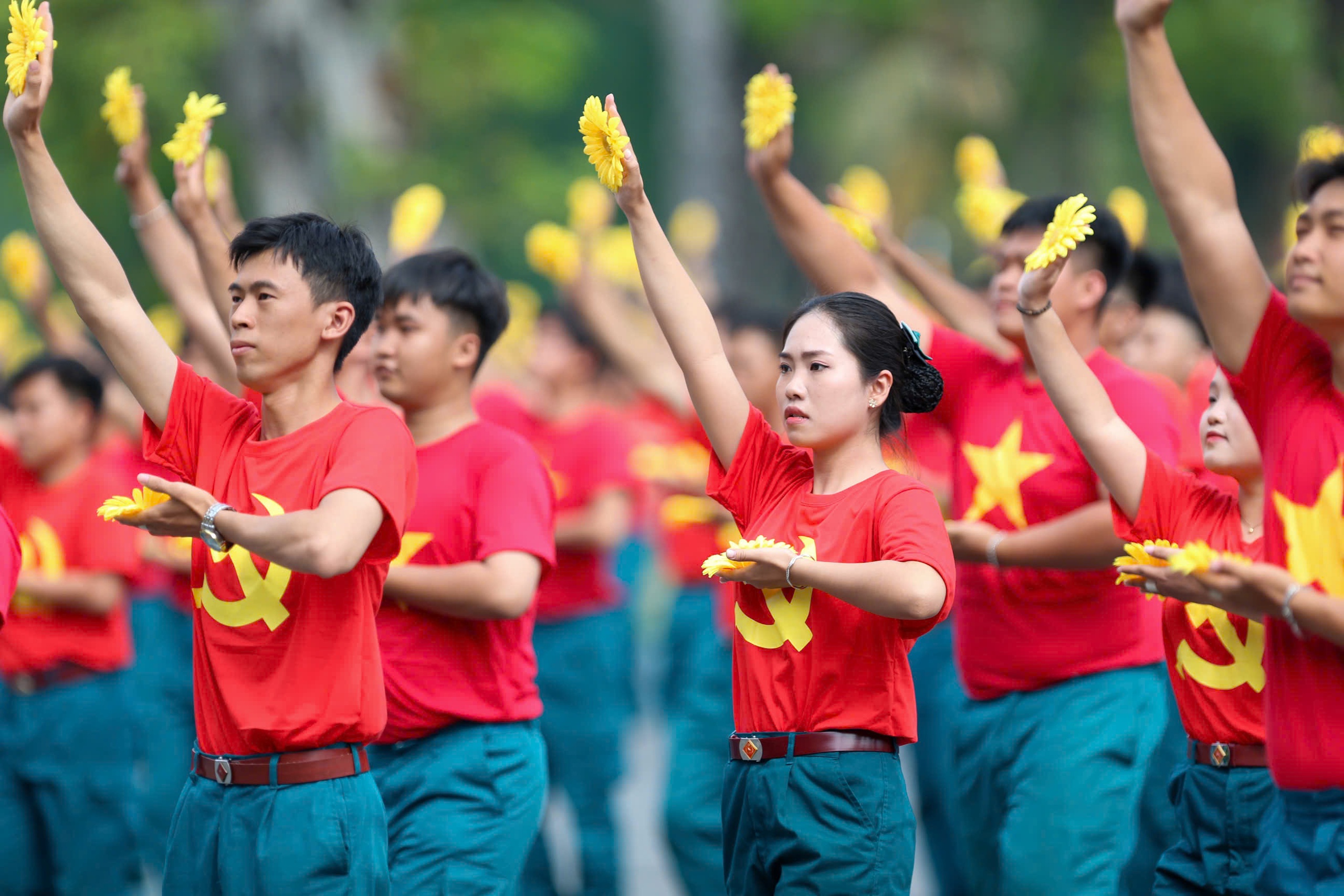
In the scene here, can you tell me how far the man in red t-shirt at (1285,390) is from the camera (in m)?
3.15

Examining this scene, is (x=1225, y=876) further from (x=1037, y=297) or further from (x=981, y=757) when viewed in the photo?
(x=1037, y=297)

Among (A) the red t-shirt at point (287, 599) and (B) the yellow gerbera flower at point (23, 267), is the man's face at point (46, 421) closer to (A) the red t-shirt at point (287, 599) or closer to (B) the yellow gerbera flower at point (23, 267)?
(B) the yellow gerbera flower at point (23, 267)

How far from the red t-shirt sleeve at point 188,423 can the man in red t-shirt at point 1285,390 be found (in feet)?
7.14

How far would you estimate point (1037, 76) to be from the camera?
60.7ft

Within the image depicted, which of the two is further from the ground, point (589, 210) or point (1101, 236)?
point (589, 210)

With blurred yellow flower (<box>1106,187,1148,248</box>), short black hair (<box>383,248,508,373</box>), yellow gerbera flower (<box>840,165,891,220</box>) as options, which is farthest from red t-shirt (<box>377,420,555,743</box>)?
blurred yellow flower (<box>1106,187,1148,248</box>)

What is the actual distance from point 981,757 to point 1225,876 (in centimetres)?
95

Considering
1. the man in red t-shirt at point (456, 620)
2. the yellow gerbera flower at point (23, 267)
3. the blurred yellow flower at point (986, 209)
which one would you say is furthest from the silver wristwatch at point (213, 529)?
the yellow gerbera flower at point (23, 267)

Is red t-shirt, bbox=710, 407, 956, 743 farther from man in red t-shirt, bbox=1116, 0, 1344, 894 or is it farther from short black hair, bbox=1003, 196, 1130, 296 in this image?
short black hair, bbox=1003, 196, 1130, 296

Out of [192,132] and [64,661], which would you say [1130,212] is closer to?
[192,132]

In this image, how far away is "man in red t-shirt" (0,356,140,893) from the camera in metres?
5.82

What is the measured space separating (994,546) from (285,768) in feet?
7.04

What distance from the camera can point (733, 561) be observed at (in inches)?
142

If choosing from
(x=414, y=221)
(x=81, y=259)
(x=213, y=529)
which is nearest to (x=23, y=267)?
(x=414, y=221)
